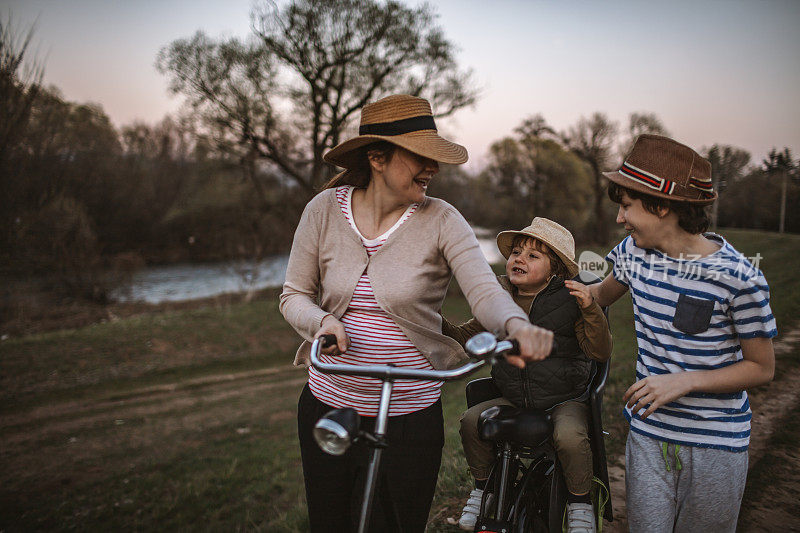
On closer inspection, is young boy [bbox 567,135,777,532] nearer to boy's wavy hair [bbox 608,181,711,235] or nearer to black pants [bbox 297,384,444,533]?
boy's wavy hair [bbox 608,181,711,235]

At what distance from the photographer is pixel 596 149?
32094mm

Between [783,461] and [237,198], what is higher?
[237,198]

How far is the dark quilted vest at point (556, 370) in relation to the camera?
2447 millimetres

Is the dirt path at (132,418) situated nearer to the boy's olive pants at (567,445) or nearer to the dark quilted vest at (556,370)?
the boy's olive pants at (567,445)

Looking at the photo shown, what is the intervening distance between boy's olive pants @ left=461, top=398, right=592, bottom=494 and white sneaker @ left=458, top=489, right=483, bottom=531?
0.10m

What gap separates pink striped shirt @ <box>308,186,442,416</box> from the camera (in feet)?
6.44

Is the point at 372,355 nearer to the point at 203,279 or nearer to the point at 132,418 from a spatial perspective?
the point at 132,418

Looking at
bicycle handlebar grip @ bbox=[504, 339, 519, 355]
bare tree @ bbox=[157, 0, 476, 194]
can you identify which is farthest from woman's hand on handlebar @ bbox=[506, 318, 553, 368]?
bare tree @ bbox=[157, 0, 476, 194]

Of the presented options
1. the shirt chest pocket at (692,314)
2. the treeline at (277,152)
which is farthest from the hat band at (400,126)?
the treeline at (277,152)

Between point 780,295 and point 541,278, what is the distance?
29.8 ft

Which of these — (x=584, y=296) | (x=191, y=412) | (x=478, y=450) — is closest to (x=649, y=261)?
(x=584, y=296)

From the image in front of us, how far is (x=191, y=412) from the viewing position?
36.6 ft

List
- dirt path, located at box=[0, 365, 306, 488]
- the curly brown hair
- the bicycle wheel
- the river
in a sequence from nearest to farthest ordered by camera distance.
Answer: the curly brown hair → the bicycle wheel → dirt path, located at box=[0, 365, 306, 488] → the river

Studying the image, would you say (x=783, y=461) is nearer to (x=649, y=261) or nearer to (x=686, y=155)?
(x=649, y=261)
